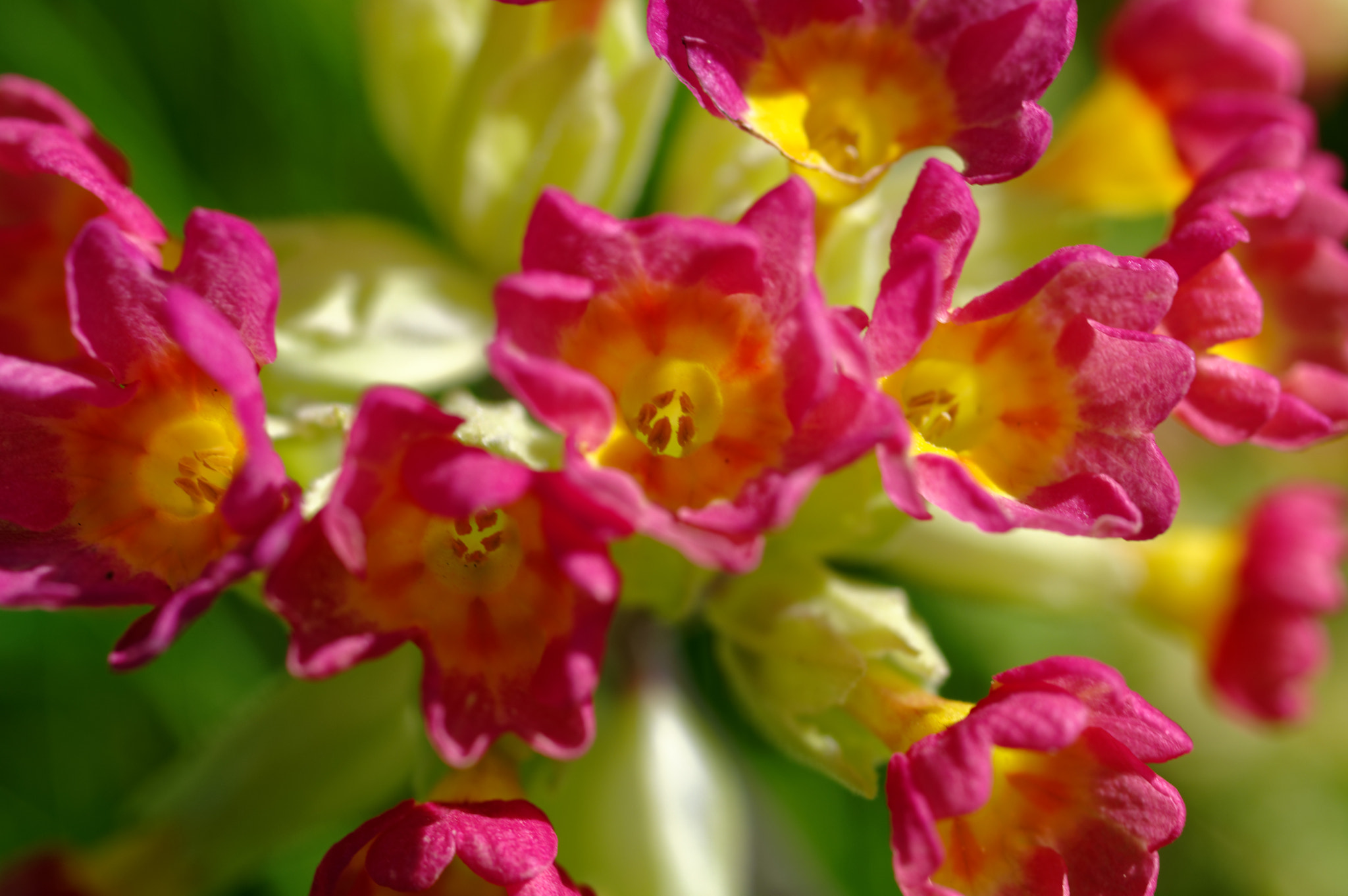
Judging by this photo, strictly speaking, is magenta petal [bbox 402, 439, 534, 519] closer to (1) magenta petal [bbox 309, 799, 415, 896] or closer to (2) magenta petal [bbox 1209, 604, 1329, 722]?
(1) magenta petal [bbox 309, 799, 415, 896]

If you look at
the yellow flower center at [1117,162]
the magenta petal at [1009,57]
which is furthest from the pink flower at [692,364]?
the yellow flower center at [1117,162]

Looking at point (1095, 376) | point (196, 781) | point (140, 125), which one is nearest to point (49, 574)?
point (196, 781)

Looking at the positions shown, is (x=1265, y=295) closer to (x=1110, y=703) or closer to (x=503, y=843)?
(x=1110, y=703)

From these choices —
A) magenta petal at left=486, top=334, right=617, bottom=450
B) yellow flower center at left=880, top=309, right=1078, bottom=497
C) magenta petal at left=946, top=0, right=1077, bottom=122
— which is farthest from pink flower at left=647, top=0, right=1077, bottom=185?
magenta petal at left=486, top=334, right=617, bottom=450

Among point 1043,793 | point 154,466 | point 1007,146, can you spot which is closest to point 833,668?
point 1043,793

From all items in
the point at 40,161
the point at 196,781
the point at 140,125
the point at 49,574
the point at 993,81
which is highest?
the point at 993,81

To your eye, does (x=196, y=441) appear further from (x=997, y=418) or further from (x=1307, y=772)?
(x=1307, y=772)

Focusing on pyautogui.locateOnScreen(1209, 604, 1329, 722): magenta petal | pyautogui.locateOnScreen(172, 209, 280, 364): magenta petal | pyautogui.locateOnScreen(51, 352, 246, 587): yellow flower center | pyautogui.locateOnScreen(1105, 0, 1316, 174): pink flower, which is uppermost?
pyautogui.locateOnScreen(1105, 0, 1316, 174): pink flower
